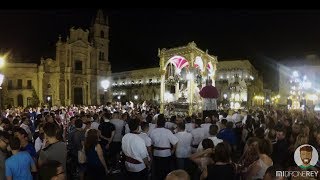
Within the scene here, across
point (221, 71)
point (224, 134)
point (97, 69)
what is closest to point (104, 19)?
point (97, 69)

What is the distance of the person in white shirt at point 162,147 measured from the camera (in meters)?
7.90

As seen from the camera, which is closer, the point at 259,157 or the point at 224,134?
the point at 259,157

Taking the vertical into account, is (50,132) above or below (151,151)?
above

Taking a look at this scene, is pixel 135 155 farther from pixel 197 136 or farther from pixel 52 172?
pixel 52 172

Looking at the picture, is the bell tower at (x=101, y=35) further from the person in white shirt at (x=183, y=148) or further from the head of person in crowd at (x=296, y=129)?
the head of person in crowd at (x=296, y=129)

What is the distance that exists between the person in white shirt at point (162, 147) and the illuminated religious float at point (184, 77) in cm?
1498

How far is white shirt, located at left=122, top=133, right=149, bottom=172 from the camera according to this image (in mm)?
6762

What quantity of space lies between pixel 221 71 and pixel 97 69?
26720 mm

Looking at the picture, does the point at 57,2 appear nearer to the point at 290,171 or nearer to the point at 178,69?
the point at 290,171

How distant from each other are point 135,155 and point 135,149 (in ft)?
0.38

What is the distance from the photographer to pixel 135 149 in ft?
22.3

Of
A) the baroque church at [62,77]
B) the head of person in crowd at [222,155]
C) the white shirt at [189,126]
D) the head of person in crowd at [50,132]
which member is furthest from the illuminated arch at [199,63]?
the baroque church at [62,77]

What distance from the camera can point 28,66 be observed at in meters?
54.5

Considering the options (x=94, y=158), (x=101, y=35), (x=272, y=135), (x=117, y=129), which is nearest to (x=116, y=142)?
(x=117, y=129)
